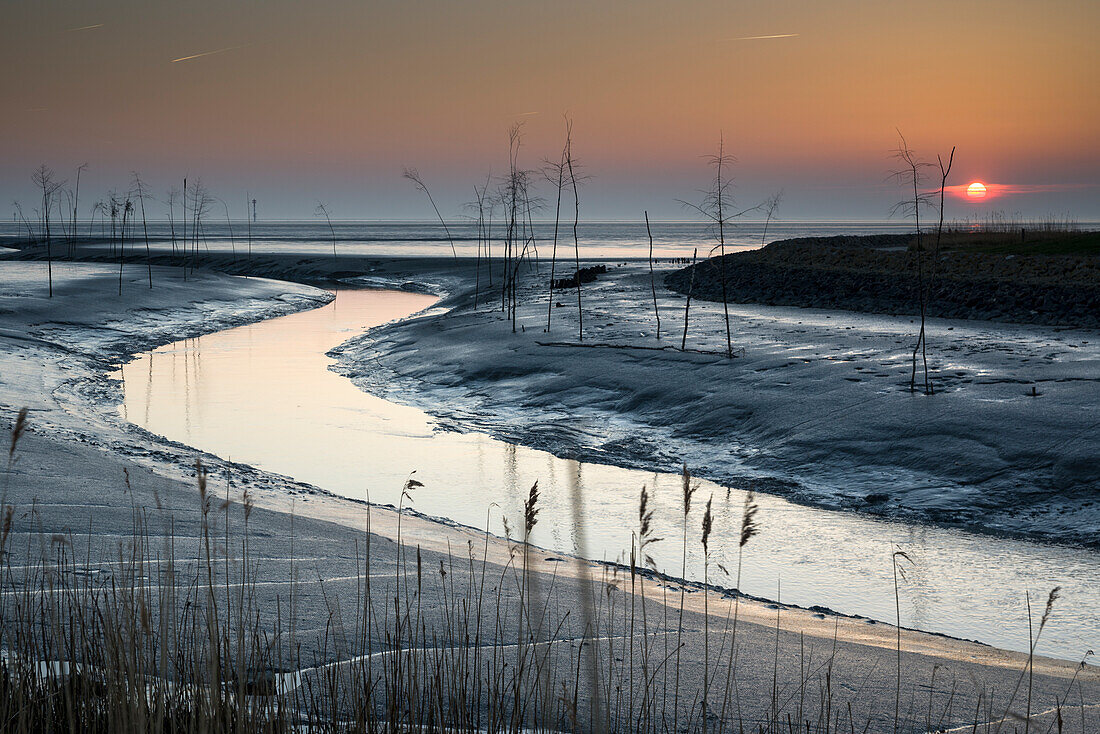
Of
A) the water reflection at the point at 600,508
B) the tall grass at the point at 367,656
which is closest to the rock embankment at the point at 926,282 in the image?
the water reflection at the point at 600,508

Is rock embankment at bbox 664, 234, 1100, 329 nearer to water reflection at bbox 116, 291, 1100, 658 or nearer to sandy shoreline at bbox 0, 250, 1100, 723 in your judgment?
water reflection at bbox 116, 291, 1100, 658

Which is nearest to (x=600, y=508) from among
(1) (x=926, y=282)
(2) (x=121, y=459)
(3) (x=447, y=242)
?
(2) (x=121, y=459)

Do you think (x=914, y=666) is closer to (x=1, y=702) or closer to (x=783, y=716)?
(x=783, y=716)

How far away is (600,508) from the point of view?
8.65 meters

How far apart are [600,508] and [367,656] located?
4822mm

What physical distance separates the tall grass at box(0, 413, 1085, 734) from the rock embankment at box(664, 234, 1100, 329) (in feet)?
37.1

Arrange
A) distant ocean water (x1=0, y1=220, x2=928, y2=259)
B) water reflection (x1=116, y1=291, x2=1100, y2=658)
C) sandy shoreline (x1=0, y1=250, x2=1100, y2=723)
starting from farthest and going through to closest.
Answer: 1. distant ocean water (x1=0, y1=220, x2=928, y2=259)
2. water reflection (x1=116, y1=291, x2=1100, y2=658)
3. sandy shoreline (x1=0, y1=250, x2=1100, y2=723)

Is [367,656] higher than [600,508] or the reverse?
higher

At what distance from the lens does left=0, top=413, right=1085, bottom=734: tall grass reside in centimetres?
280

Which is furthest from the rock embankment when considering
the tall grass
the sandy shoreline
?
the tall grass

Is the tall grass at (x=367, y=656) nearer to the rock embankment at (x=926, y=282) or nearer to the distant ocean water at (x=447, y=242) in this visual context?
the rock embankment at (x=926, y=282)

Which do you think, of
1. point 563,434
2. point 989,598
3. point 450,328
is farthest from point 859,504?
point 450,328

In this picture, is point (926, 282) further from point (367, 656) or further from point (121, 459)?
point (367, 656)

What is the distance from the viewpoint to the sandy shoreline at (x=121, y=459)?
16.4 feet
